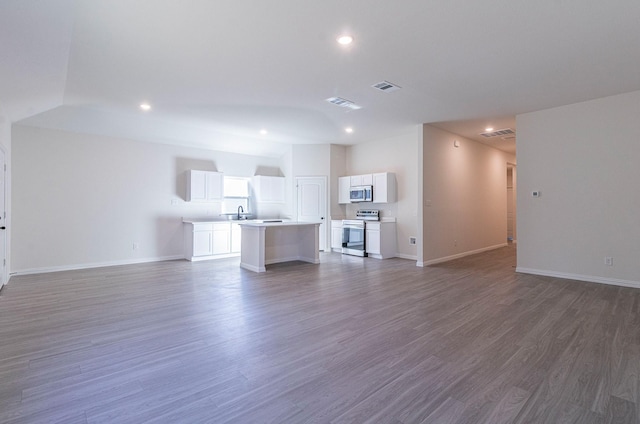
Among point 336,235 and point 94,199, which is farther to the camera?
point 336,235

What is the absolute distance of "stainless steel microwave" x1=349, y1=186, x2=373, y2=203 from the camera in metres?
7.46

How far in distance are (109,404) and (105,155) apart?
5.82 meters

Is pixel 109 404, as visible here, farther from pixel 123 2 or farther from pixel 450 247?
pixel 450 247

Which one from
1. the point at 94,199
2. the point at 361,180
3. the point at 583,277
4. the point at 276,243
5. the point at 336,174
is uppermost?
the point at 336,174

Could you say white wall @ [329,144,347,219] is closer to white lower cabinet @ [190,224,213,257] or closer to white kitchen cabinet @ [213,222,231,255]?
white kitchen cabinet @ [213,222,231,255]

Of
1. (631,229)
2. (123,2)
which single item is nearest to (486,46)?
(123,2)

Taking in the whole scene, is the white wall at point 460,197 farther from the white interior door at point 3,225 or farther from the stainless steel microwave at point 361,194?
the white interior door at point 3,225

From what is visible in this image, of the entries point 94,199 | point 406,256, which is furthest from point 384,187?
point 94,199

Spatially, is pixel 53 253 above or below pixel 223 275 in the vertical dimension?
above

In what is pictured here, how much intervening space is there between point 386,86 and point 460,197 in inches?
161

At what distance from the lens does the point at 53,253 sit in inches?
224

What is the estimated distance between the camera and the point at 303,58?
3432 mm

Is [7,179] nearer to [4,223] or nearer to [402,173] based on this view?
[4,223]

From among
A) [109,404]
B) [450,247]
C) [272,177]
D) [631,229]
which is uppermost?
[272,177]
